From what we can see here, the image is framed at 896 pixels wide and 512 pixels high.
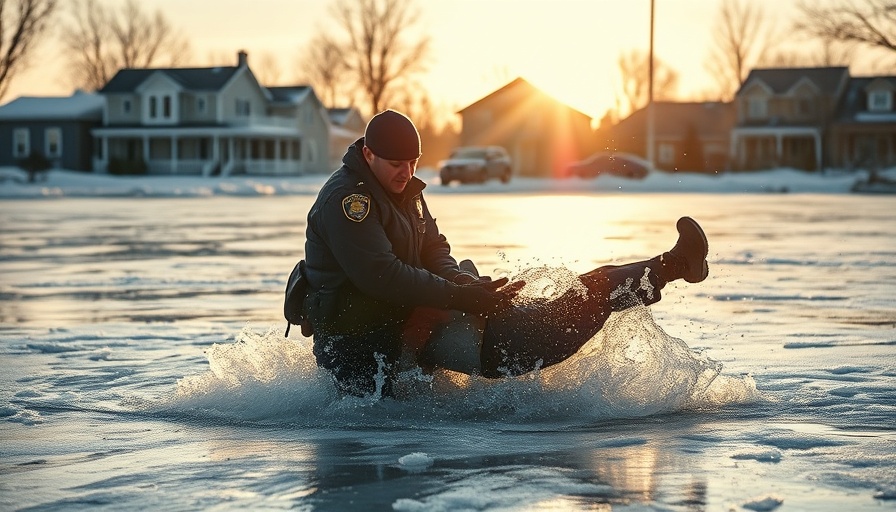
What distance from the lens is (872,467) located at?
474cm

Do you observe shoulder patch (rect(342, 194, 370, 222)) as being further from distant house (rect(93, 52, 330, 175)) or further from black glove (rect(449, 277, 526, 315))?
distant house (rect(93, 52, 330, 175))

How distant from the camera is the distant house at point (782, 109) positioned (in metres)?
75.2

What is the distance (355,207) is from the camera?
5688mm

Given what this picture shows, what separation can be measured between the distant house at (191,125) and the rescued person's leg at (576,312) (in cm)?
6183

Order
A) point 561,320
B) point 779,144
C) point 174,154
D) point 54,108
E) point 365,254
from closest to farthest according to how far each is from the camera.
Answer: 1. point 365,254
2. point 561,320
3. point 174,154
4. point 54,108
5. point 779,144

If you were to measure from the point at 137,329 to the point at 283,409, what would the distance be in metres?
3.41

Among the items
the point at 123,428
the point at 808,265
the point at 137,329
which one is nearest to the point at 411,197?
the point at 123,428

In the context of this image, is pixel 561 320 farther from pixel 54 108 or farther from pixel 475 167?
pixel 54 108

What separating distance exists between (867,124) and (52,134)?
43822 millimetres

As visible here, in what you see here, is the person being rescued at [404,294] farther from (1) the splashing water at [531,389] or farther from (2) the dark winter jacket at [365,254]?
(1) the splashing water at [531,389]

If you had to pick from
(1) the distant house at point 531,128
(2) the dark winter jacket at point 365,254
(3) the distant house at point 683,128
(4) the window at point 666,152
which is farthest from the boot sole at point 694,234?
(4) the window at point 666,152

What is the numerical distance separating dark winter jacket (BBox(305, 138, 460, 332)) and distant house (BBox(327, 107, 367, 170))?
7961 cm

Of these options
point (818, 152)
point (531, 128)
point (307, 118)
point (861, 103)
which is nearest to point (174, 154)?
point (307, 118)

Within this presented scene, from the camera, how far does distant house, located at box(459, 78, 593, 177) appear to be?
7762 centimetres
